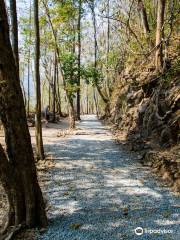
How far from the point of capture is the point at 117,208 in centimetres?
640

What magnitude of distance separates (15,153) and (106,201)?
2489 mm

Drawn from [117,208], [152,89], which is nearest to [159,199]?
[117,208]

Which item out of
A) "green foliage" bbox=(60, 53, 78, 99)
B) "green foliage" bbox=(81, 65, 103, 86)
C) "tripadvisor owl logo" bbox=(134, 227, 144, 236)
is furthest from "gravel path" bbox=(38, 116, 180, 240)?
"green foliage" bbox=(81, 65, 103, 86)

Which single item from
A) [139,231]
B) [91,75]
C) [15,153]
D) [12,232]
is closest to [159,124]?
[139,231]

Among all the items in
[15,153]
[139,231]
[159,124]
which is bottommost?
[139,231]

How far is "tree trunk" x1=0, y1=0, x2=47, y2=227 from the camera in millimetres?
4973

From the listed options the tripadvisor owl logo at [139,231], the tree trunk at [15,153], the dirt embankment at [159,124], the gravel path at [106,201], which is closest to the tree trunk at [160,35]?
the dirt embankment at [159,124]

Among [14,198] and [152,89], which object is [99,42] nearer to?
[152,89]

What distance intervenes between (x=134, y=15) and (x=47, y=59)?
580 inches

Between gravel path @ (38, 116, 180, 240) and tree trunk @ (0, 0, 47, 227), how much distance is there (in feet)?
1.62

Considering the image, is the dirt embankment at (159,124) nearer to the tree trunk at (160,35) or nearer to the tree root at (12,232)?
the tree trunk at (160,35)

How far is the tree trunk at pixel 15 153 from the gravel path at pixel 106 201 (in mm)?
494

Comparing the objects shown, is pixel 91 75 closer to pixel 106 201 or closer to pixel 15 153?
pixel 106 201

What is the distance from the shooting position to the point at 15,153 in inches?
203
